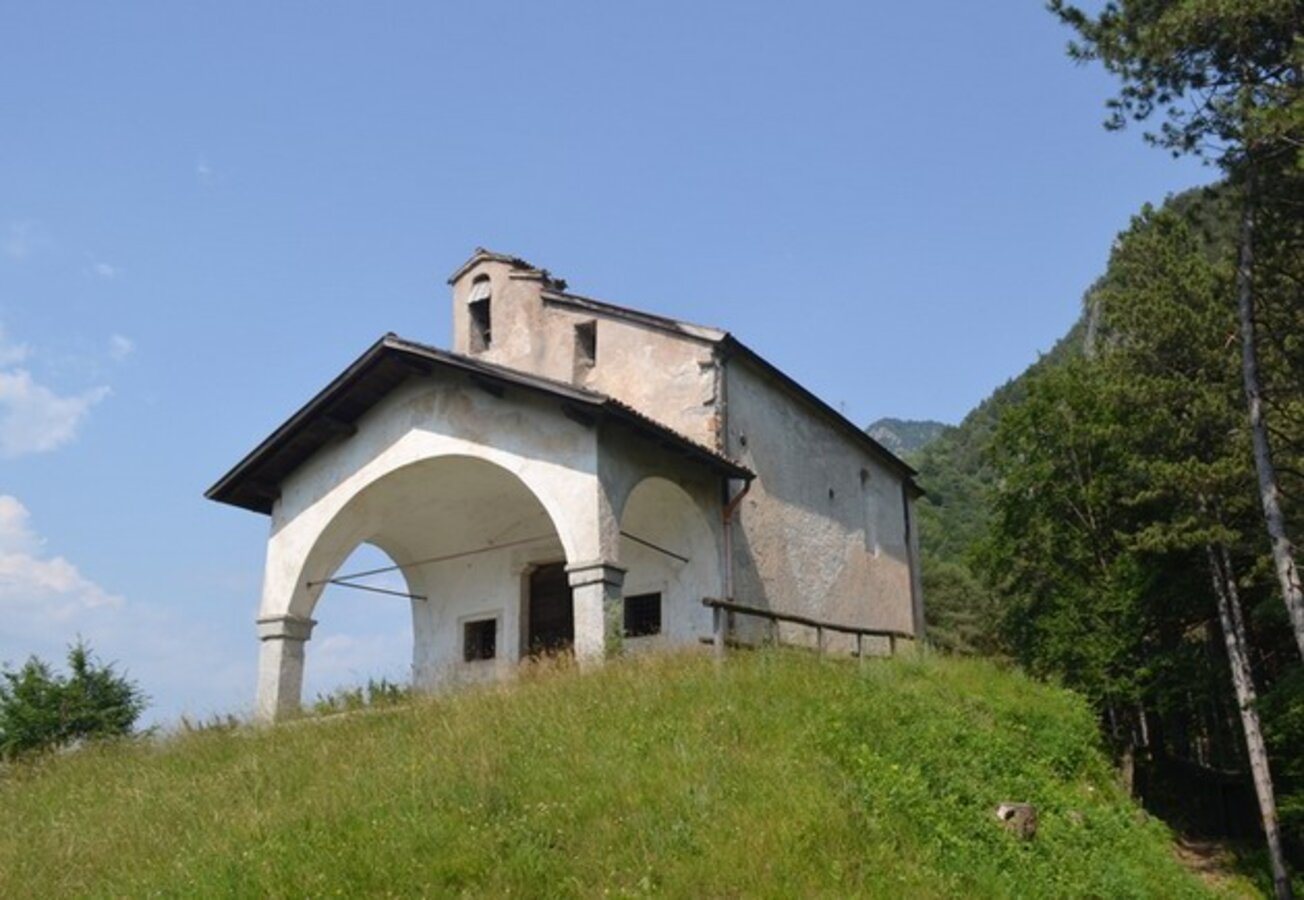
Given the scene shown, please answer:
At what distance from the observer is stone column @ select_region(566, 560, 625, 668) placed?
509 inches

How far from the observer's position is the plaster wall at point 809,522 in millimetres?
17359

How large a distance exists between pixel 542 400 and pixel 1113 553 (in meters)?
18.0

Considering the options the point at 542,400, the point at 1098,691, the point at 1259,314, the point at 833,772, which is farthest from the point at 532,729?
the point at 1098,691

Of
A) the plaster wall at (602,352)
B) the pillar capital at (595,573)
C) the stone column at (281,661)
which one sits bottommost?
the stone column at (281,661)

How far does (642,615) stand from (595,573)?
14.8ft

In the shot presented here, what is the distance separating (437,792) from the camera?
8359mm

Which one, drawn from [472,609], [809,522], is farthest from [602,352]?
[472,609]

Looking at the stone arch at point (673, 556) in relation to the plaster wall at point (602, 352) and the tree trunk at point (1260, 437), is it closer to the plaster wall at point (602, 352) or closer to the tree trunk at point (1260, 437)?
the plaster wall at point (602, 352)

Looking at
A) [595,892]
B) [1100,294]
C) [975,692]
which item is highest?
[1100,294]

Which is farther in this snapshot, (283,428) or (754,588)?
(754,588)

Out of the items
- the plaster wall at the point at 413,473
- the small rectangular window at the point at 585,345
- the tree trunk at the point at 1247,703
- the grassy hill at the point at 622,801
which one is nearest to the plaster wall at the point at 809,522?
the small rectangular window at the point at 585,345

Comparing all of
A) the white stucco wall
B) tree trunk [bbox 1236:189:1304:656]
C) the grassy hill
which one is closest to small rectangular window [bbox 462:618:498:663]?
the white stucco wall

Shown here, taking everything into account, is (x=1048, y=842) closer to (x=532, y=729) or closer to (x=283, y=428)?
(x=532, y=729)

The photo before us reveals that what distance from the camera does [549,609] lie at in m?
18.6
